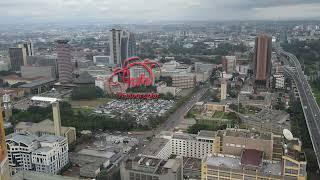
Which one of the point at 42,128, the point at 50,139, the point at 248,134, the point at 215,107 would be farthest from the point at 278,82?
the point at 50,139

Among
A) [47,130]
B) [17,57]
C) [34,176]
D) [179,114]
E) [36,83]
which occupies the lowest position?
[179,114]

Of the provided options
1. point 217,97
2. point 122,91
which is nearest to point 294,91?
point 217,97

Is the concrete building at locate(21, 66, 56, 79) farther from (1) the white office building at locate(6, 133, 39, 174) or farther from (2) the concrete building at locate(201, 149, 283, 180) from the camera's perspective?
(2) the concrete building at locate(201, 149, 283, 180)

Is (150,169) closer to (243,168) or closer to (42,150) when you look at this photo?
(243,168)

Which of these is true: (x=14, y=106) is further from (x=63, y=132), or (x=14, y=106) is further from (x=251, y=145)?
(x=251, y=145)

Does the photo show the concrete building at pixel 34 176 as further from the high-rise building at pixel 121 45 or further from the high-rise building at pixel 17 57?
the high-rise building at pixel 17 57
